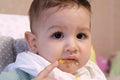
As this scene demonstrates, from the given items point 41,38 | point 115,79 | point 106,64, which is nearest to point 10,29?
point 41,38

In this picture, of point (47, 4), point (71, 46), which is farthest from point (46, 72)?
point (47, 4)

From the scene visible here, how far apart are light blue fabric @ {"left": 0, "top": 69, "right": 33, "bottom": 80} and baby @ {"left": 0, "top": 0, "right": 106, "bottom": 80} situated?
1cm

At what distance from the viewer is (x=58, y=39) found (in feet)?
2.51

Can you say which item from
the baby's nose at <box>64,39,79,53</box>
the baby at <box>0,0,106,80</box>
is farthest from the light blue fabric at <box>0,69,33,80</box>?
the baby's nose at <box>64,39,79,53</box>

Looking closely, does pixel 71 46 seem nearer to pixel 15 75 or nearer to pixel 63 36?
pixel 63 36

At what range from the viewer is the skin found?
0.75 m

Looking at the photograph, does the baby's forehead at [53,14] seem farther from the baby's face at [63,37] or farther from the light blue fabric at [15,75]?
the light blue fabric at [15,75]

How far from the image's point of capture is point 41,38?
2.58 ft

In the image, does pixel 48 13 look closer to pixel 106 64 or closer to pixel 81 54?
pixel 81 54

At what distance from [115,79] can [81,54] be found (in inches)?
37.6

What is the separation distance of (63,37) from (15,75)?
18cm

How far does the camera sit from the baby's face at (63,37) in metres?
0.75

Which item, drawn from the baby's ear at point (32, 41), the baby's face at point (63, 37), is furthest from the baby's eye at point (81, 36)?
the baby's ear at point (32, 41)

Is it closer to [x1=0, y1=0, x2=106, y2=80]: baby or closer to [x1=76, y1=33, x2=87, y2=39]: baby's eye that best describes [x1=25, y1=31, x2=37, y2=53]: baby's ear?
[x1=0, y1=0, x2=106, y2=80]: baby
